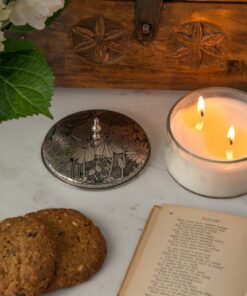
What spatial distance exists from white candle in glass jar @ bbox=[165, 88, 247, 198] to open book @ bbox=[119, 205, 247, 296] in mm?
45

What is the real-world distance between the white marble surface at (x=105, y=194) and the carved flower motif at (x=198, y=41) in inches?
4.0

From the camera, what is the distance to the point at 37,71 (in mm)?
650

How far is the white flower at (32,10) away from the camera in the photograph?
1.90 feet

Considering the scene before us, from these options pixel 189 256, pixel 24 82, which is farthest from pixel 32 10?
pixel 189 256

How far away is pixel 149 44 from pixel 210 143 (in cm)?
19

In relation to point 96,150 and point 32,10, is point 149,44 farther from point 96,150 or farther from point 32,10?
point 32,10

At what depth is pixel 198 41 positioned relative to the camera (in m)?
0.84

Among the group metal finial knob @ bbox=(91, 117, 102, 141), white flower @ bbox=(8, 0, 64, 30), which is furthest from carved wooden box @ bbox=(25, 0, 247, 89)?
white flower @ bbox=(8, 0, 64, 30)

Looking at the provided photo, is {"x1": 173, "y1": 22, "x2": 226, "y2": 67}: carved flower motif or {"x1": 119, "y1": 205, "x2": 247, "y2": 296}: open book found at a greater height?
{"x1": 173, "y1": 22, "x2": 226, "y2": 67}: carved flower motif

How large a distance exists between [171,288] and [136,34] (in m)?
0.38

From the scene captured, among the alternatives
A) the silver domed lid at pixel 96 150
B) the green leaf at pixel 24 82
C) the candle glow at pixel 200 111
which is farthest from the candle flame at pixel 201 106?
the green leaf at pixel 24 82

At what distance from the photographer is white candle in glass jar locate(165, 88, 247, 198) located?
2.43ft

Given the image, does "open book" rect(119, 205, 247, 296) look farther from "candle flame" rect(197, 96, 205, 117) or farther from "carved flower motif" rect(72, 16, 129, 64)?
"carved flower motif" rect(72, 16, 129, 64)

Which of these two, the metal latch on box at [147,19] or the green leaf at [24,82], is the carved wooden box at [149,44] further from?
the green leaf at [24,82]
